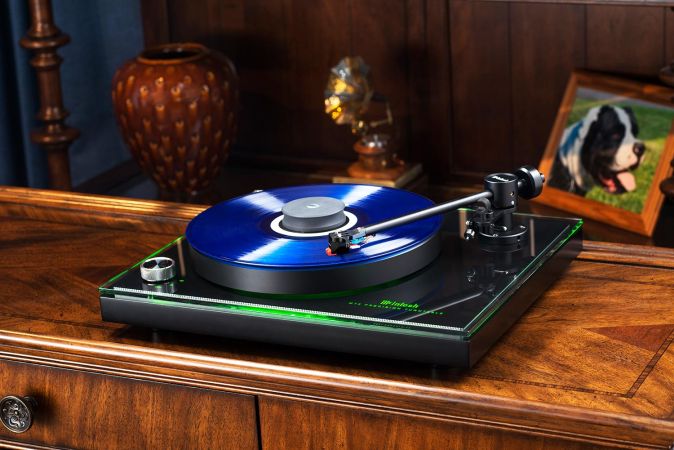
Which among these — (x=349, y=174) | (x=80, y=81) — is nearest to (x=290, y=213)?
(x=349, y=174)

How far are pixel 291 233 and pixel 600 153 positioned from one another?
70cm

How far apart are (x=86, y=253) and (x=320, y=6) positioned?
725 millimetres

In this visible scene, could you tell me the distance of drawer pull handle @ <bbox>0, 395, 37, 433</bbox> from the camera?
1.00 m

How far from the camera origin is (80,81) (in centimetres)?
190

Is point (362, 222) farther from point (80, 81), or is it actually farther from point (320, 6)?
point (80, 81)

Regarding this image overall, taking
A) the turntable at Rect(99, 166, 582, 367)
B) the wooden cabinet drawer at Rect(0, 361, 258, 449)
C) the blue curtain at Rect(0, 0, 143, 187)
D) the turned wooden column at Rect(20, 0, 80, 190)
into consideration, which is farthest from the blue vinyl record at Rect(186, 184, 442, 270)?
the blue curtain at Rect(0, 0, 143, 187)

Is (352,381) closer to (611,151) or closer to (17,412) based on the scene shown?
(17,412)

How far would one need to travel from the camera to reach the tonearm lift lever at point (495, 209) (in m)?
0.99

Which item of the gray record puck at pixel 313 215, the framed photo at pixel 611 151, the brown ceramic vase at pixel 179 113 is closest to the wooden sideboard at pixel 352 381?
the gray record puck at pixel 313 215

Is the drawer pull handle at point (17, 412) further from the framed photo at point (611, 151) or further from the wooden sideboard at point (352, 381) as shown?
the framed photo at point (611, 151)

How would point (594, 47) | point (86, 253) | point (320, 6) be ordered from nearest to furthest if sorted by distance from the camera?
point (86, 253)
point (594, 47)
point (320, 6)

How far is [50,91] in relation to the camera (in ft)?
5.72

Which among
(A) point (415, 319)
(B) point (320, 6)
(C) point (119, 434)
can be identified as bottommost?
(C) point (119, 434)

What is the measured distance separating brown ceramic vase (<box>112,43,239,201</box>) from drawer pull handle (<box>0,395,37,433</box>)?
72 centimetres
